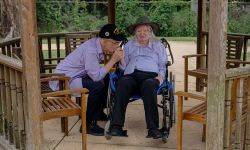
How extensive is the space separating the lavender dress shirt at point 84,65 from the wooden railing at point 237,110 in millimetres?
1397

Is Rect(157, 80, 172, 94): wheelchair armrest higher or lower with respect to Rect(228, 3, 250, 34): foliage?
lower

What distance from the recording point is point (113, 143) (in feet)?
13.8

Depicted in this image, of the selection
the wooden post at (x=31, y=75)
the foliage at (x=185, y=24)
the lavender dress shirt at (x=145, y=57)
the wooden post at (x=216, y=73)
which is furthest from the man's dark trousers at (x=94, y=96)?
the foliage at (x=185, y=24)

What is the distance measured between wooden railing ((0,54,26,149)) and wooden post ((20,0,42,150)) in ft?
0.44

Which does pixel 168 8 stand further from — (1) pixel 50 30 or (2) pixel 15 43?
(2) pixel 15 43

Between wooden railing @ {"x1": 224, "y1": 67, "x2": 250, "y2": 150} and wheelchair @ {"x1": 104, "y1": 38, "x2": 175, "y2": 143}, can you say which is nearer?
wooden railing @ {"x1": 224, "y1": 67, "x2": 250, "y2": 150}

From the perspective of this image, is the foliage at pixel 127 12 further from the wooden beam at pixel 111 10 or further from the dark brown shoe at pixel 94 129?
the dark brown shoe at pixel 94 129

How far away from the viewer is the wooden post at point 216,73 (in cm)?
294

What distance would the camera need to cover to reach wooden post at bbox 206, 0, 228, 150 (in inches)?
116

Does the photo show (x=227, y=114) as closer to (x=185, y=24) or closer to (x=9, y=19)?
(x=9, y=19)

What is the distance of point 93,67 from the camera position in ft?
13.7

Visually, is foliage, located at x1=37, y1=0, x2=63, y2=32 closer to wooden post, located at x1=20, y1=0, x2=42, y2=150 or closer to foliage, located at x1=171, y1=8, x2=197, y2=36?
foliage, located at x1=171, y1=8, x2=197, y2=36

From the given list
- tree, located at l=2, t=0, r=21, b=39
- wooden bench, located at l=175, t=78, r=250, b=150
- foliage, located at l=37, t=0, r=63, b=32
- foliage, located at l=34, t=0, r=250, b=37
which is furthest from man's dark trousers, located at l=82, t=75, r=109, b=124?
foliage, located at l=37, t=0, r=63, b=32

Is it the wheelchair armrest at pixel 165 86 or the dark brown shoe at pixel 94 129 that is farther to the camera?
the dark brown shoe at pixel 94 129
